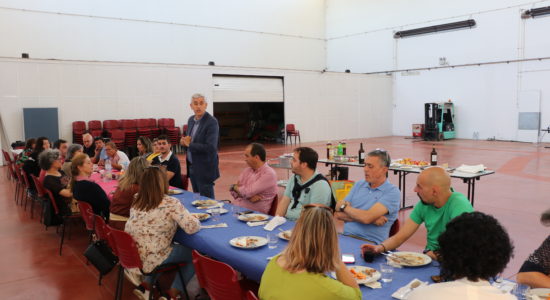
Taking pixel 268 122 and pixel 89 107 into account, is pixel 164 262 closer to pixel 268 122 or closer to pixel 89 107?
pixel 89 107

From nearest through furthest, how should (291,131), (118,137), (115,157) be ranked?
(115,157) → (118,137) → (291,131)

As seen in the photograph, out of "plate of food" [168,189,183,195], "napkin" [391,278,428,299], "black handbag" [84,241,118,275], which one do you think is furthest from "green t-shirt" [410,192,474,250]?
"plate of food" [168,189,183,195]

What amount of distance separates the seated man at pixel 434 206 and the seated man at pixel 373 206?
0.38 metres

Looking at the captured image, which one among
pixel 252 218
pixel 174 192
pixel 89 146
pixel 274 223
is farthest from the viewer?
pixel 89 146

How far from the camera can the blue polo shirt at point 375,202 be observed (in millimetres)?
3328

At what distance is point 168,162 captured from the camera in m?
5.46

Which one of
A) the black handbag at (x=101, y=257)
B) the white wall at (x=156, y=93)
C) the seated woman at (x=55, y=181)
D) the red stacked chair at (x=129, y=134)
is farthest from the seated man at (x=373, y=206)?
the white wall at (x=156, y=93)

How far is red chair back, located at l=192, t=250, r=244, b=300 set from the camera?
2.32 m

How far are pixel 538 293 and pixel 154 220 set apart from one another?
7.89ft

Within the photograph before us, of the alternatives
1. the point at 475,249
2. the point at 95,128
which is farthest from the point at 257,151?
the point at 95,128

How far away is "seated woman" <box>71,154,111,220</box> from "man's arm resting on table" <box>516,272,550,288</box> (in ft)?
12.6

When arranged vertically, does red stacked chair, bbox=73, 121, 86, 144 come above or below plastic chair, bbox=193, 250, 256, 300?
above

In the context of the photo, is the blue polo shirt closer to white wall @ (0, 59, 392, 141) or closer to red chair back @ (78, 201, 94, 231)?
red chair back @ (78, 201, 94, 231)

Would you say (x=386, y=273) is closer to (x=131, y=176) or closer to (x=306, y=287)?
(x=306, y=287)
